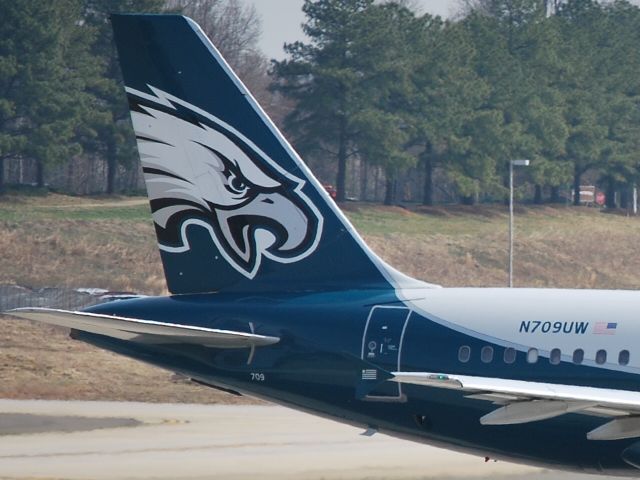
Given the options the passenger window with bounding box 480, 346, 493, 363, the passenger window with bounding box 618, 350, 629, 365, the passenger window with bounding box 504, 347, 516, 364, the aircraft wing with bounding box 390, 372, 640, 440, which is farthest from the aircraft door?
the passenger window with bounding box 618, 350, 629, 365

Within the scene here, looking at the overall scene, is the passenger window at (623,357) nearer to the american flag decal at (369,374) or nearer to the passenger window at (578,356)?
the passenger window at (578,356)

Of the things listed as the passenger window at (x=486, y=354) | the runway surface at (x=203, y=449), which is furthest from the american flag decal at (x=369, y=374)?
the runway surface at (x=203, y=449)

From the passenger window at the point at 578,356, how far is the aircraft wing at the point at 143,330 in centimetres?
575

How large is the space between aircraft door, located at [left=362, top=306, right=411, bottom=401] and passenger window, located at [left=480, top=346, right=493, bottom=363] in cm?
157

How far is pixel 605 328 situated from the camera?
24.2 meters

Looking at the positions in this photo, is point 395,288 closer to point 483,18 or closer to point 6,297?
point 6,297

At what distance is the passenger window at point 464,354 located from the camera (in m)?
25.3

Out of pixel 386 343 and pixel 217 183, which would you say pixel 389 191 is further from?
pixel 386 343

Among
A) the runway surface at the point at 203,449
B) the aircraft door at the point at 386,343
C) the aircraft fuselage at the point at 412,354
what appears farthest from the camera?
the runway surface at the point at 203,449

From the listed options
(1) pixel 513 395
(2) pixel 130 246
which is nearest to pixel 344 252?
(1) pixel 513 395

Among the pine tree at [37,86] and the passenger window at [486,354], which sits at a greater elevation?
the pine tree at [37,86]

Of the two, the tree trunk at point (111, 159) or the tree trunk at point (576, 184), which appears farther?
the tree trunk at point (576, 184)

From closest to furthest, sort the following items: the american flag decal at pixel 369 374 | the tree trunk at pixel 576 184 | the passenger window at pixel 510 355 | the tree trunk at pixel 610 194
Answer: the passenger window at pixel 510 355, the american flag decal at pixel 369 374, the tree trunk at pixel 576 184, the tree trunk at pixel 610 194

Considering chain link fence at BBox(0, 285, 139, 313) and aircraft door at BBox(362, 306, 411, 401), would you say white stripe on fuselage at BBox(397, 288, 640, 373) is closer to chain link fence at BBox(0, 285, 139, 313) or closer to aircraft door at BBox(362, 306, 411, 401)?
aircraft door at BBox(362, 306, 411, 401)
